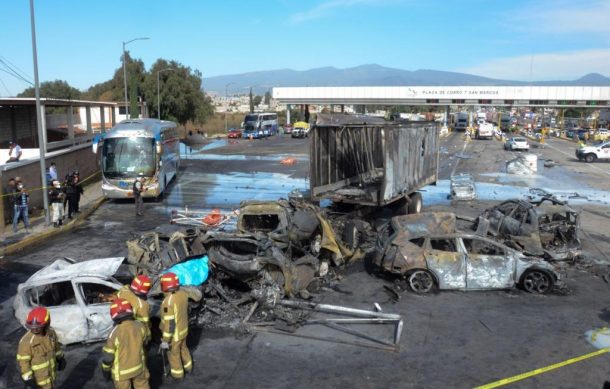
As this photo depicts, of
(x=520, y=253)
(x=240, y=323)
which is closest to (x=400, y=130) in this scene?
(x=520, y=253)

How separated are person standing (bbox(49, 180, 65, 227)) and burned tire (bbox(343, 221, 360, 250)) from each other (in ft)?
30.0

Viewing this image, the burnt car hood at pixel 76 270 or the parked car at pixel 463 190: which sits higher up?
the burnt car hood at pixel 76 270

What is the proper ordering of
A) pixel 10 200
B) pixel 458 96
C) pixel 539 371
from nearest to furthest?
1. pixel 539 371
2. pixel 10 200
3. pixel 458 96

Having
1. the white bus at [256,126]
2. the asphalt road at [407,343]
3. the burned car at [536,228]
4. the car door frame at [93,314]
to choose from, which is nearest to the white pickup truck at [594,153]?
the asphalt road at [407,343]

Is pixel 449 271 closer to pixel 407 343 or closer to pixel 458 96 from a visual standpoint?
pixel 407 343

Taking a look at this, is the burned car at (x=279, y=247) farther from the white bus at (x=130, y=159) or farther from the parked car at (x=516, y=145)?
the parked car at (x=516, y=145)

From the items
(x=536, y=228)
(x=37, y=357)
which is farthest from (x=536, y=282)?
(x=37, y=357)

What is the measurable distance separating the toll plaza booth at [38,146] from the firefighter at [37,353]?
11.5 m

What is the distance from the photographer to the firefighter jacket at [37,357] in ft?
19.0

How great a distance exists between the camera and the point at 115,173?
67.4 ft

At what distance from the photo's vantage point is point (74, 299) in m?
8.40

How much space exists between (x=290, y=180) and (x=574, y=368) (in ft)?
67.7

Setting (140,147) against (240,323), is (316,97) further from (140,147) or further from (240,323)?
(240,323)

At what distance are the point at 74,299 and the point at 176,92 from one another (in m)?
62.6
